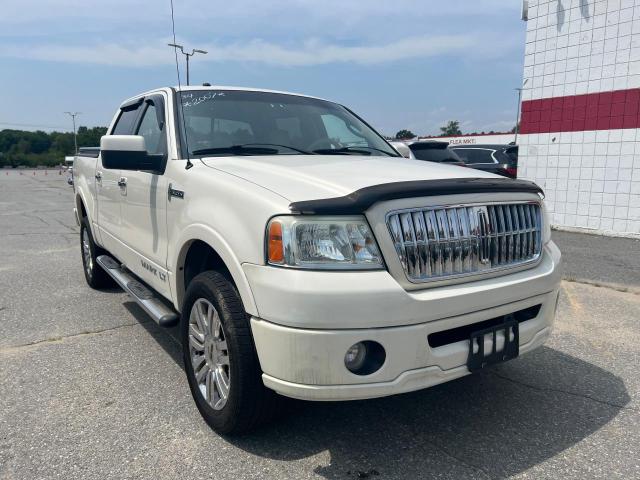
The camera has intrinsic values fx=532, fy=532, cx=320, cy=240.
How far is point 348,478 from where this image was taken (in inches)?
95.2

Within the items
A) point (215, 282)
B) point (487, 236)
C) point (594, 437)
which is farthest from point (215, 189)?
point (594, 437)

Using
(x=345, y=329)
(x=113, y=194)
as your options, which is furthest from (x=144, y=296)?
(x=345, y=329)

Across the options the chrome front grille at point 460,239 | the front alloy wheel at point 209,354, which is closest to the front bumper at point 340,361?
the chrome front grille at point 460,239

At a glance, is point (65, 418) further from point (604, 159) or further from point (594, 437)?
point (604, 159)

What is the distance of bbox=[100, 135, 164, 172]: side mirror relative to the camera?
3.30 metres

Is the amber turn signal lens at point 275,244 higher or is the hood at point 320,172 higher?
the hood at point 320,172

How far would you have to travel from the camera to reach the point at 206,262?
10.1 feet

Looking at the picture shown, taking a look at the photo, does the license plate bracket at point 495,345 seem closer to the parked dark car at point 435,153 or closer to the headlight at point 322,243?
the headlight at point 322,243

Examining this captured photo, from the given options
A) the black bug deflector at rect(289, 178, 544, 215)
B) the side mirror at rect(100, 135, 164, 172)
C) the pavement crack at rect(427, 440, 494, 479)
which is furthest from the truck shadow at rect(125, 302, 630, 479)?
the side mirror at rect(100, 135, 164, 172)

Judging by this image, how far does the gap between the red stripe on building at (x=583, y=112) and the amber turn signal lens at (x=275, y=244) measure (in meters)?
9.02

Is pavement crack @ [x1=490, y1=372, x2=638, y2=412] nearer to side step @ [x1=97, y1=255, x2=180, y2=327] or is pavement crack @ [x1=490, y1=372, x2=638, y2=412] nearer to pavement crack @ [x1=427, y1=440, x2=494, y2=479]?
pavement crack @ [x1=427, y1=440, x2=494, y2=479]

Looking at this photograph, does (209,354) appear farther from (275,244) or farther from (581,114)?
(581,114)

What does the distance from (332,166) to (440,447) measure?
1.59 metres

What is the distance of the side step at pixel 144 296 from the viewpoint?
322cm
